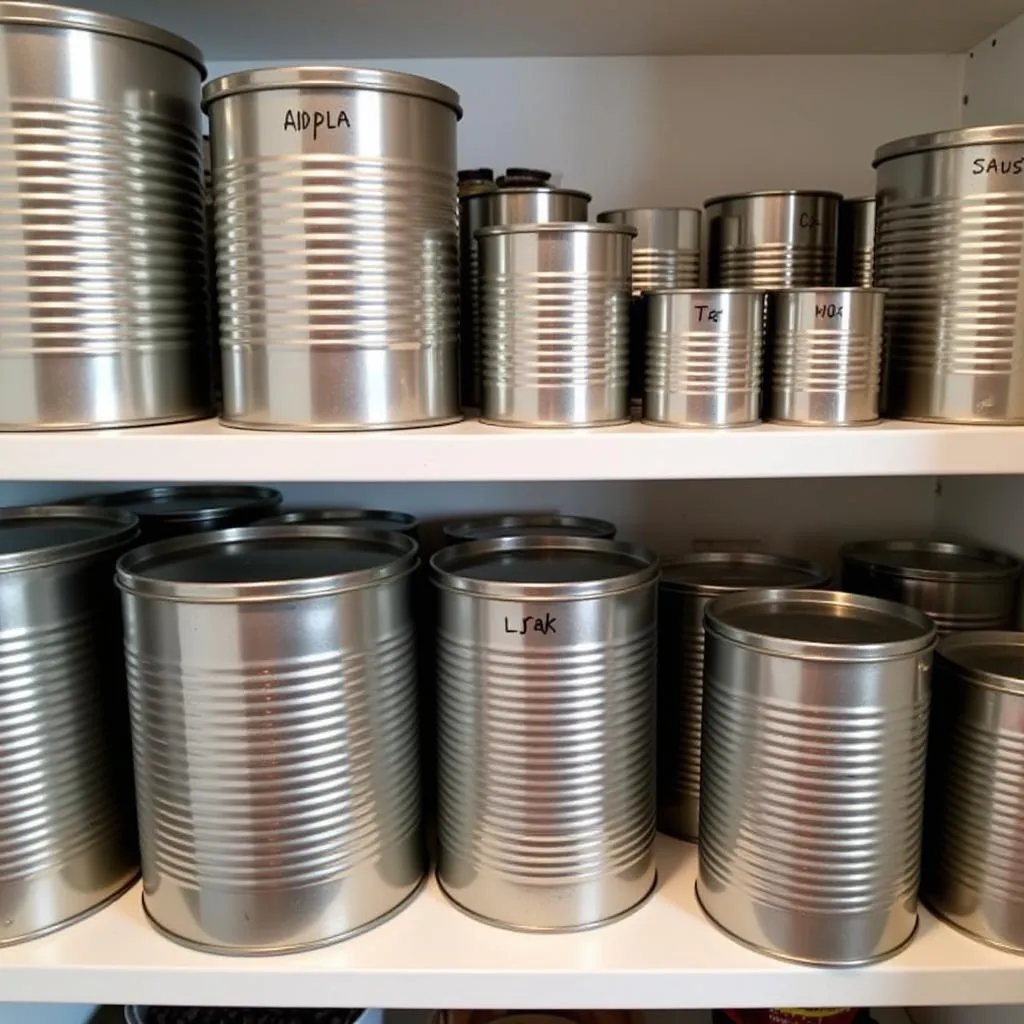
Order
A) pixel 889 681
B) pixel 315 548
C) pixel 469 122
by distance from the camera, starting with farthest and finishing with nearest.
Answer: pixel 469 122 → pixel 315 548 → pixel 889 681

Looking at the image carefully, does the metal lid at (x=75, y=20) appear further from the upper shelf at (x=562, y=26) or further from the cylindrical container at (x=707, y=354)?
the cylindrical container at (x=707, y=354)

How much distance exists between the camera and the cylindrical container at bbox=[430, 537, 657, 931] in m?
0.74

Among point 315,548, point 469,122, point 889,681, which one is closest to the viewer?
point 889,681

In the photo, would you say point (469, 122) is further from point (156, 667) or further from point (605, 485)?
point (156, 667)

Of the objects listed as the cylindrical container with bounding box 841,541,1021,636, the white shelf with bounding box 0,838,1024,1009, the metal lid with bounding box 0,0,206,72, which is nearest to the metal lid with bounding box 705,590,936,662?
the cylindrical container with bounding box 841,541,1021,636

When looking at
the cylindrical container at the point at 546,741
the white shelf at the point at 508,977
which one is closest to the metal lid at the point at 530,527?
the cylindrical container at the point at 546,741

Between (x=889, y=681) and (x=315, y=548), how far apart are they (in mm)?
490

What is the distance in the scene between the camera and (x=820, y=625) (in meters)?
0.79

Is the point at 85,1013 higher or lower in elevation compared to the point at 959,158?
lower

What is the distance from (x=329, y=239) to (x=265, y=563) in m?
0.28

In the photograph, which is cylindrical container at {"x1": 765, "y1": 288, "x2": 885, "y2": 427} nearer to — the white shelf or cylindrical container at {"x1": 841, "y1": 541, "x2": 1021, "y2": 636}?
cylindrical container at {"x1": 841, "y1": 541, "x2": 1021, "y2": 636}

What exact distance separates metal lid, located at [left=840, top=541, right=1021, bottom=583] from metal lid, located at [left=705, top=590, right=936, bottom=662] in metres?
0.14

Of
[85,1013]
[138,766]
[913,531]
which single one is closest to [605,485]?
[913,531]

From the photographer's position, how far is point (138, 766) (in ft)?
2.52
